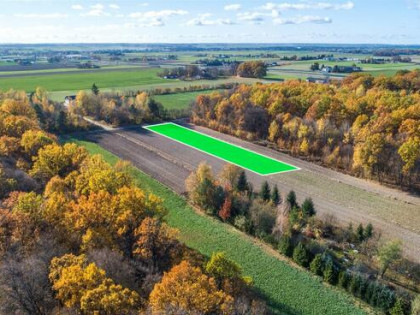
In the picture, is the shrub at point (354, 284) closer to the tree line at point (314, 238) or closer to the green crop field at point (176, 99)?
the tree line at point (314, 238)

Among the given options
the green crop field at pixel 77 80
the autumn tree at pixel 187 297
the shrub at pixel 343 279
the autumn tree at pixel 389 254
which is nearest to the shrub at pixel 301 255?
the shrub at pixel 343 279

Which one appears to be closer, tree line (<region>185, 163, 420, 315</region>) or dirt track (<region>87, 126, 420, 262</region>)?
tree line (<region>185, 163, 420, 315</region>)

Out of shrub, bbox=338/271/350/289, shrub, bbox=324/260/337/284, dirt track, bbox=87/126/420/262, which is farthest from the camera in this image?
dirt track, bbox=87/126/420/262

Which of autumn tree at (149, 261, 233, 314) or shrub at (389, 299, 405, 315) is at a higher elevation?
autumn tree at (149, 261, 233, 314)

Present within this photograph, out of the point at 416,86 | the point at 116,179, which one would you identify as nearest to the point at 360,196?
the point at 116,179

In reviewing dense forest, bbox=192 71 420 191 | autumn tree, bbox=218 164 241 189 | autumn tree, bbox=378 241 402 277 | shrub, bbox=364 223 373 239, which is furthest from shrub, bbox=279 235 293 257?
dense forest, bbox=192 71 420 191

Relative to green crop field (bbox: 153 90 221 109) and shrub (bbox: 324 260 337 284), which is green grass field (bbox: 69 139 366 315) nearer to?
shrub (bbox: 324 260 337 284)
